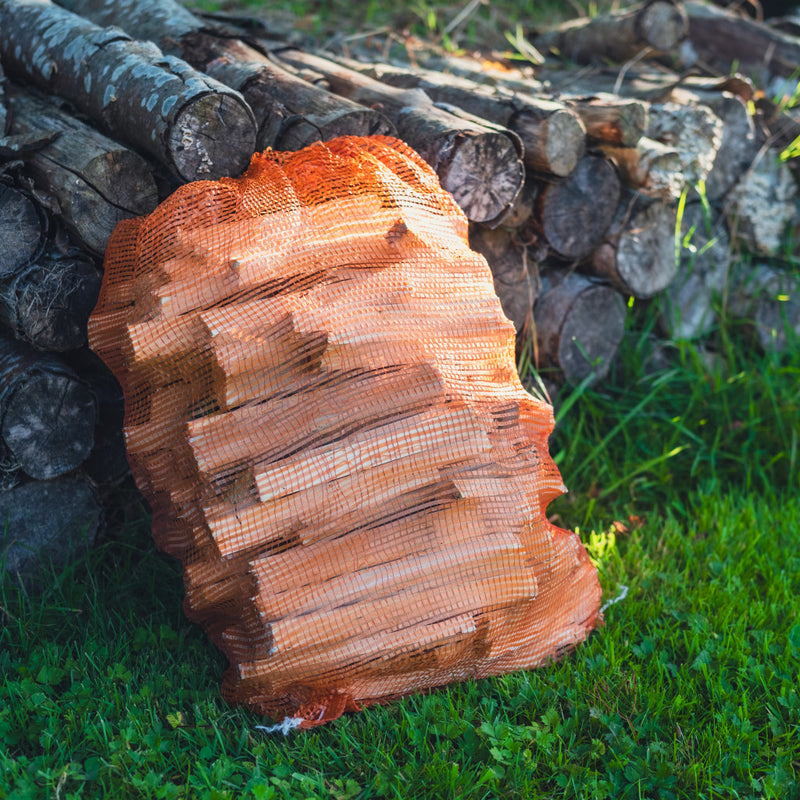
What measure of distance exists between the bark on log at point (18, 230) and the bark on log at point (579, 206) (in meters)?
1.82

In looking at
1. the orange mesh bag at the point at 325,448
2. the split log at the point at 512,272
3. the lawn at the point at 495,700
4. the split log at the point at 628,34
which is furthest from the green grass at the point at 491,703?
the split log at the point at 628,34

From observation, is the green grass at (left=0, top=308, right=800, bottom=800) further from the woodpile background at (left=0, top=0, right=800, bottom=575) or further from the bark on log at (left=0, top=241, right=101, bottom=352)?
the bark on log at (left=0, top=241, right=101, bottom=352)

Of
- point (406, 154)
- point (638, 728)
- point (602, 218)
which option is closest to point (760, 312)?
point (602, 218)

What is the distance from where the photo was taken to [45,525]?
105 inches

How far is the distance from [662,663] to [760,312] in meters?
2.28

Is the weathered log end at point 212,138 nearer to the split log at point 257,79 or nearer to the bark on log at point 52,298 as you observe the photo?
the split log at point 257,79

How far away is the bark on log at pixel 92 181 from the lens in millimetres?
2469

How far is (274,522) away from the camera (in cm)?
208

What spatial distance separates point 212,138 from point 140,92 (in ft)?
0.95

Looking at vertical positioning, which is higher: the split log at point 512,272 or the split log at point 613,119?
the split log at point 613,119

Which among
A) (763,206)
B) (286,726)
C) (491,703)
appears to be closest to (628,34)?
(763,206)

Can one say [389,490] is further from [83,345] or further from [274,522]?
[83,345]

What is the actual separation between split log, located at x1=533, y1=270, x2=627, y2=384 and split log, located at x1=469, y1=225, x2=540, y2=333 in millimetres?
128

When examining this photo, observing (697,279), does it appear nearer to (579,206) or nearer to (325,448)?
(579,206)
